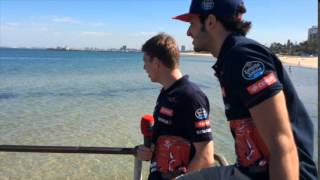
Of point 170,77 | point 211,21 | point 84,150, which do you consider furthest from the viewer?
point 84,150

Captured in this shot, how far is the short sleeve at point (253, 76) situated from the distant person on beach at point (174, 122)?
3.83ft

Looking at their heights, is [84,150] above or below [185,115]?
below

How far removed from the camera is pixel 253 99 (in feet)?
7.56

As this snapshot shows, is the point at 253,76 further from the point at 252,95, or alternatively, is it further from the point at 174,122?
the point at 174,122

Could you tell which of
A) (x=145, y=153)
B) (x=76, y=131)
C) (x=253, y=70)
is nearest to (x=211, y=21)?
(x=253, y=70)

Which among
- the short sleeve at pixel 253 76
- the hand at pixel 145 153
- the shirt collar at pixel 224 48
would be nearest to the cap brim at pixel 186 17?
the shirt collar at pixel 224 48

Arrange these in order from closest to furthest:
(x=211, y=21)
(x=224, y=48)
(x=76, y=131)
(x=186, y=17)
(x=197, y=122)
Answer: (x=224, y=48) → (x=211, y=21) → (x=186, y=17) → (x=197, y=122) → (x=76, y=131)

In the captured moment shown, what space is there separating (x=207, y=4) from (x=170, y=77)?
3.70ft

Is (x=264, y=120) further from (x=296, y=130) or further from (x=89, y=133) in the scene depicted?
(x=89, y=133)

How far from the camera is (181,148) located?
3.58 metres

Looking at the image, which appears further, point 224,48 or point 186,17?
point 186,17

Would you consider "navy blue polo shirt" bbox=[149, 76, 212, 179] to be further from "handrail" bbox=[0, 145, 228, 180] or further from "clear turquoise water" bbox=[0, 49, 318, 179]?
"clear turquoise water" bbox=[0, 49, 318, 179]

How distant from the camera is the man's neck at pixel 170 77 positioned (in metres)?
3.72

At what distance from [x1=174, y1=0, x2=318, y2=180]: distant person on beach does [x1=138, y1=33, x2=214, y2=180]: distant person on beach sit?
2.27 ft
